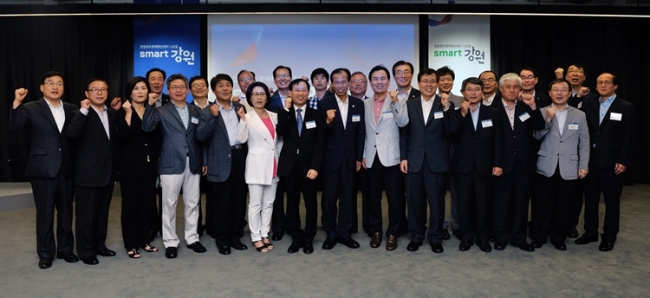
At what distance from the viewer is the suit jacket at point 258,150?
4723 mm

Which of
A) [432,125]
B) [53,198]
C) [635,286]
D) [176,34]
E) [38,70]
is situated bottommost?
[635,286]

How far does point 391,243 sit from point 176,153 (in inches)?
80.5

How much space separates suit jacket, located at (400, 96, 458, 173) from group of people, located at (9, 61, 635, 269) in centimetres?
1

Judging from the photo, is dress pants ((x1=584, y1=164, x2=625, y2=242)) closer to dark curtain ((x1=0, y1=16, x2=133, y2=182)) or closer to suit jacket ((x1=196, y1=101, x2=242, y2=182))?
suit jacket ((x1=196, y1=101, x2=242, y2=182))

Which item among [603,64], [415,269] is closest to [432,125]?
[415,269]

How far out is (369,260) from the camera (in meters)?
4.50

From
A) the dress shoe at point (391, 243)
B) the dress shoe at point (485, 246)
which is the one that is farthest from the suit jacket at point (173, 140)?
the dress shoe at point (485, 246)

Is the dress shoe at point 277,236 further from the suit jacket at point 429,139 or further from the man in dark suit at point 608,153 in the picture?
the man in dark suit at point 608,153

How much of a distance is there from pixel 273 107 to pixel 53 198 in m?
2.17

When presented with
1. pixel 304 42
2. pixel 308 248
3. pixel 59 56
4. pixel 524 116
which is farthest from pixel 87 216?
pixel 59 56

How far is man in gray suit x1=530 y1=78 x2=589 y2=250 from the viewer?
15.7ft

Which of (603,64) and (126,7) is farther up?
(126,7)

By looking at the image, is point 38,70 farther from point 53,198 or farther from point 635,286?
point 635,286

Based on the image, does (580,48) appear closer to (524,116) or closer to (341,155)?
(524,116)
